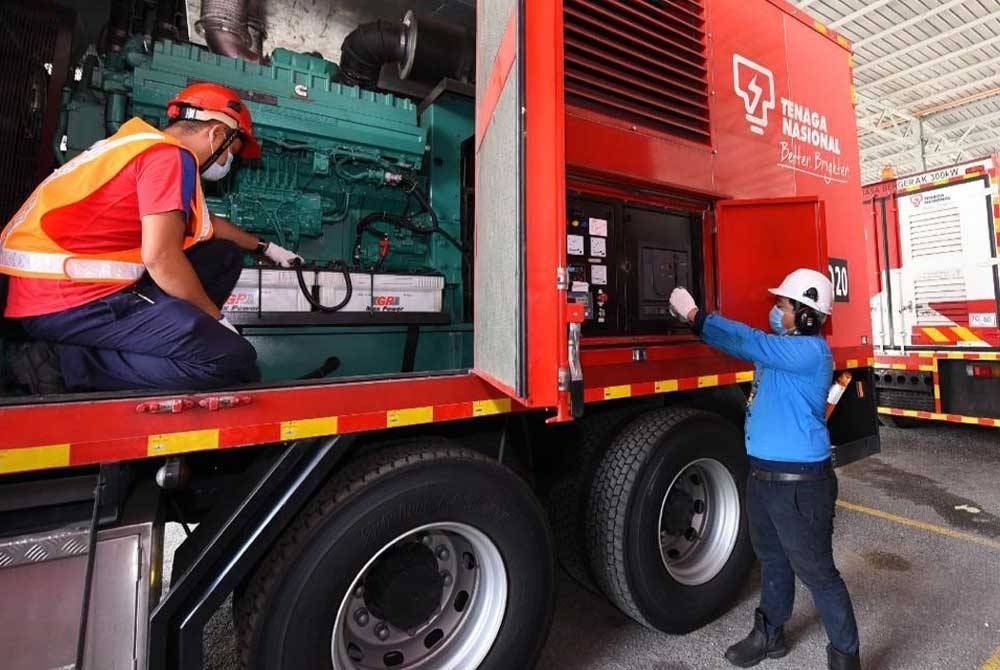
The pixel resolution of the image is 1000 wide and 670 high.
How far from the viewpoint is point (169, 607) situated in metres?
1.40

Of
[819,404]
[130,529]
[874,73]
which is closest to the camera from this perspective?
[130,529]

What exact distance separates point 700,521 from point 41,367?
9.49ft

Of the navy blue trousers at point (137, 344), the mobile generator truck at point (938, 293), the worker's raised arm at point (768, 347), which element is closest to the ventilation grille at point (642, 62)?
the worker's raised arm at point (768, 347)

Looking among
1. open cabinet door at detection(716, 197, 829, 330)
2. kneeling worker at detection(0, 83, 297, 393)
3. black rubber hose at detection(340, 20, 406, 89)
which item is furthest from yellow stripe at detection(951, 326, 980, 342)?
kneeling worker at detection(0, 83, 297, 393)

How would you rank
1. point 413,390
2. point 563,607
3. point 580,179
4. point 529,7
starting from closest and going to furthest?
point 529,7 < point 413,390 < point 580,179 < point 563,607

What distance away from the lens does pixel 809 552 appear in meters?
2.00

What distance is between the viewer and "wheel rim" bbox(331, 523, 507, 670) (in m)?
1.78

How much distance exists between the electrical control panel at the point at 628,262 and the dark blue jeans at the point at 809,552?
1005 millimetres

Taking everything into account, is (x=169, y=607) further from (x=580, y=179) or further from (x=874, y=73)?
(x=874, y=73)

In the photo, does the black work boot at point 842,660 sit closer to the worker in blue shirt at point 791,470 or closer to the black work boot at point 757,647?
the worker in blue shirt at point 791,470

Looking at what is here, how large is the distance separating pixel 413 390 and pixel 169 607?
36.4 inches

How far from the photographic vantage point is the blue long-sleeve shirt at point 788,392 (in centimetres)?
207

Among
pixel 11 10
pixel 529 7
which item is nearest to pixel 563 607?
pixel 529 7

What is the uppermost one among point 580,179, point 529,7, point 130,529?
point 529,7
